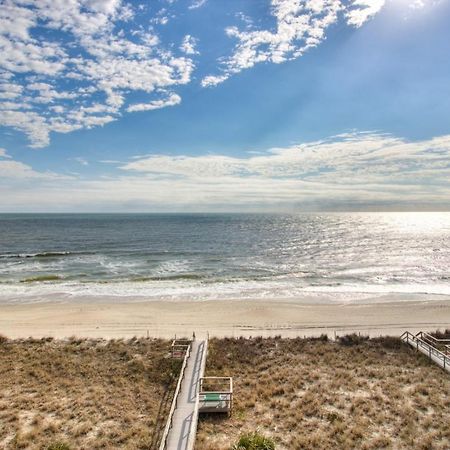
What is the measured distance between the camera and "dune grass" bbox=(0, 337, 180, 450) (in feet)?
40.7

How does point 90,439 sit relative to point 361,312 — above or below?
above

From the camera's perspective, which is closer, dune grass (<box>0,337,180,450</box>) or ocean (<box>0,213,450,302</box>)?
dune grass (<box>0,337,180,450</box>)

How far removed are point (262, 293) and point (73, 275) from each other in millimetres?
26710

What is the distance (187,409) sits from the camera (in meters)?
13.7

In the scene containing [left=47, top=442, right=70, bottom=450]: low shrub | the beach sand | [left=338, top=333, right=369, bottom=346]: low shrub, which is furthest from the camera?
the beach sand

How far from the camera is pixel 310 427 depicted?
13.0 m

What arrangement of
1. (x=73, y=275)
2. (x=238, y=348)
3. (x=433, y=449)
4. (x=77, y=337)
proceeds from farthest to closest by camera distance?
(x=73, y=275) < (x=77, y=337) < (x=238, y=348) < (x=433, y=449)

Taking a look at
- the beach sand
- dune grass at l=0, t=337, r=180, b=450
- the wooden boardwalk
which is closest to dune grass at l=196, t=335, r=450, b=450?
the wooden boardwalk

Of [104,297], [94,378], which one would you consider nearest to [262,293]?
[104,297]

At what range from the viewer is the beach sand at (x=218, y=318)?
2634 cm

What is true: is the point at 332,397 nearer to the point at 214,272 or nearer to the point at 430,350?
the point at 430,350

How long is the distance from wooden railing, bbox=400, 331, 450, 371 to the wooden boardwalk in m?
12.7

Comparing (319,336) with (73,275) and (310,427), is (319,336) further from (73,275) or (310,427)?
(73,275)

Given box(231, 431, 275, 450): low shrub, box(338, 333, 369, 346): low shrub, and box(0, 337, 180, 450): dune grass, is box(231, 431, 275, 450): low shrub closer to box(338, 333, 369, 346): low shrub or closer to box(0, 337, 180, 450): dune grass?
box(0, 337, 180, 450): dune grass
